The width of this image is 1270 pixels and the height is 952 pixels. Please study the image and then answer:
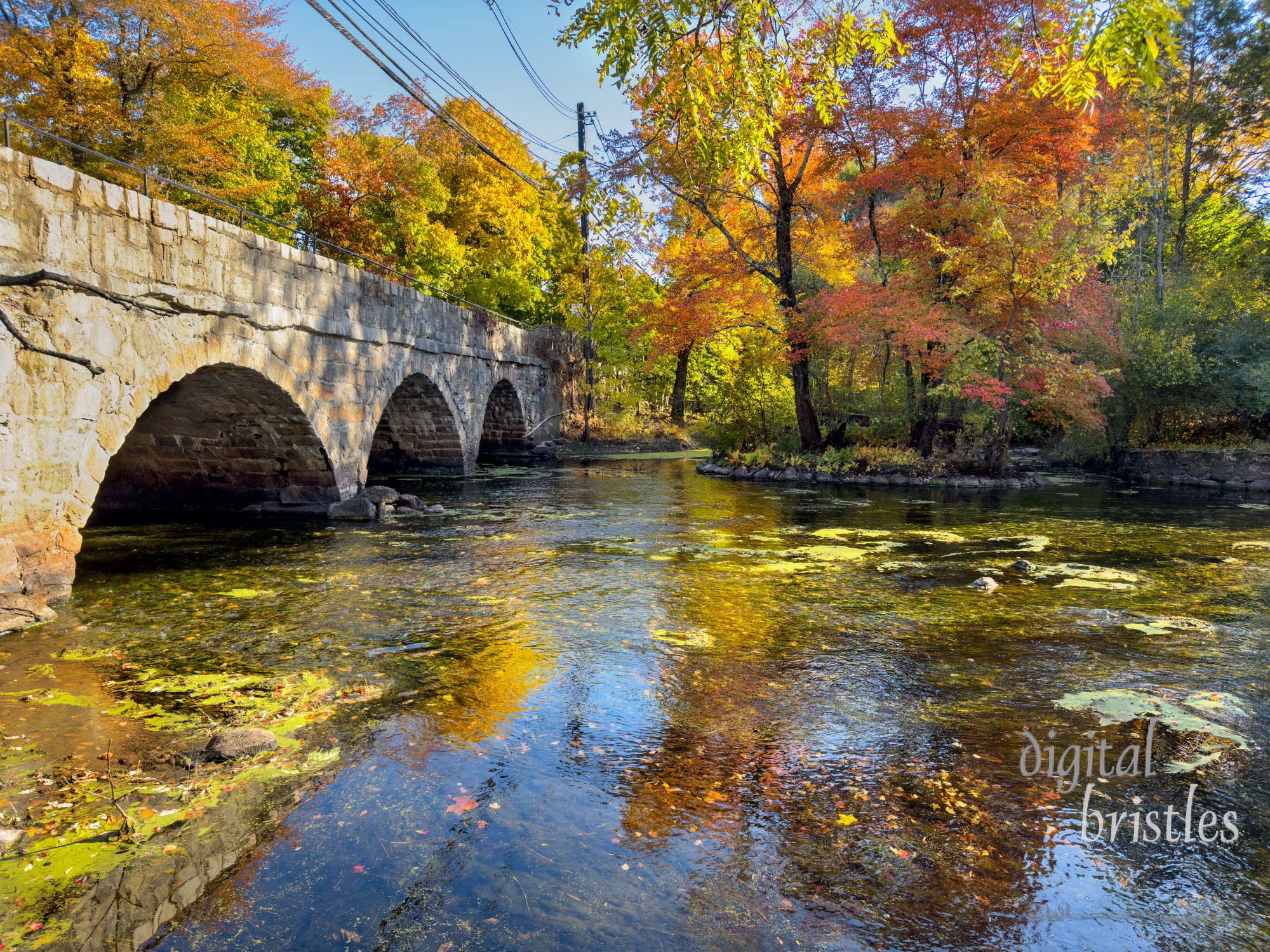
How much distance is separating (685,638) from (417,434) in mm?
13440

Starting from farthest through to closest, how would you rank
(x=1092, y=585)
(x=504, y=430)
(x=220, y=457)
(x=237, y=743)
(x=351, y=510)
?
(x=504, y=430) < (x=351, y=510) < (x=220, y=457) < (x=1092, y=585) < (x=237, y=743)

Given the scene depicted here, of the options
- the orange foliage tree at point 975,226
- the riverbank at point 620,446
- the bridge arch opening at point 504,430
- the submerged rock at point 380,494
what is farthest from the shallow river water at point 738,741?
the riverbank at point 620,446

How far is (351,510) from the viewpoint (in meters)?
11.7

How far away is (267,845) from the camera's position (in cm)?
305

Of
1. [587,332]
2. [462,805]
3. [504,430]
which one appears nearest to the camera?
[462,805]

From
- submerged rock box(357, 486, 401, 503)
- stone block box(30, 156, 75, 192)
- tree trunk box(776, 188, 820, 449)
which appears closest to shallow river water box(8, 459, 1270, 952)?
submerged rock box(357, 486, 401, 503)

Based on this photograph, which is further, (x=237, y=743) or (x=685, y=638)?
(x=685, y=638)

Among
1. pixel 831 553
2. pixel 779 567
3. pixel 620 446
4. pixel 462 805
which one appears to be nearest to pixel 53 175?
pixel 462 805

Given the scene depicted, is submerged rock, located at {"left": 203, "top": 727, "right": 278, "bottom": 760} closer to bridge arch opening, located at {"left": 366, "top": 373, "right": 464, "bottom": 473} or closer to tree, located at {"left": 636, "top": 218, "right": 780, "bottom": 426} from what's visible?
bridge arch opening, located at {"left": 366, "top": 373, "right": 464, "bottom": 473}

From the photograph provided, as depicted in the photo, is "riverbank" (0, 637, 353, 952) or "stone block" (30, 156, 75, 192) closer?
"riverbank" (0, 637, 353, 952)

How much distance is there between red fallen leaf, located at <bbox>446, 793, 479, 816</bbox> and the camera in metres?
3.34

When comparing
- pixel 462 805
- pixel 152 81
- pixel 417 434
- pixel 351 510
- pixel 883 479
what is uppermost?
pixel 152 81

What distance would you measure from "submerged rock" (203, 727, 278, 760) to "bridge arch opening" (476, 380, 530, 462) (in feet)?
61.9

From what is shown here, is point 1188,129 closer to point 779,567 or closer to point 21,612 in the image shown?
point 779,567
